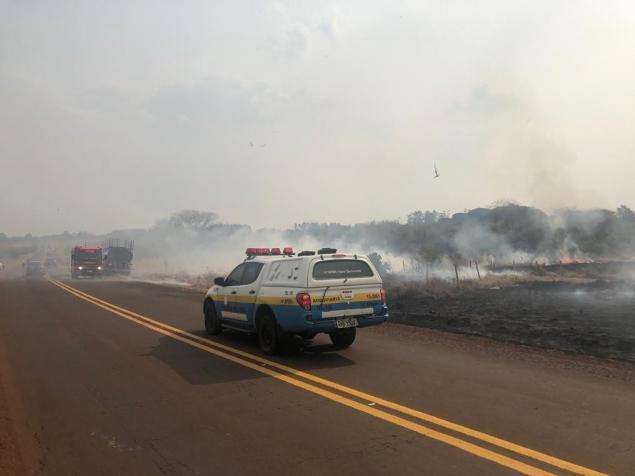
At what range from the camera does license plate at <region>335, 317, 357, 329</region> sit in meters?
7.78

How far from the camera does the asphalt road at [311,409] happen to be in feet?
12.9

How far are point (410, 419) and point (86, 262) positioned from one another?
146 feet

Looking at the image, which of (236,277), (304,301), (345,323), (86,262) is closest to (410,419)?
(345,323)

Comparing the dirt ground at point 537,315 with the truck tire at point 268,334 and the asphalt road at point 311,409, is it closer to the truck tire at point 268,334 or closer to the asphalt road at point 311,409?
the asphalt road at point 311,409

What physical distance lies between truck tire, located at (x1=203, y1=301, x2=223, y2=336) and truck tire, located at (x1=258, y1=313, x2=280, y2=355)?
2.15 meters

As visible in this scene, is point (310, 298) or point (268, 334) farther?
point (268, 334)

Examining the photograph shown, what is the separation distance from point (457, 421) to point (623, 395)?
265 cm

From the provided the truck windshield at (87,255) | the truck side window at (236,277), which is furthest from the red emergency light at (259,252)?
the truck windshield at (87,255)

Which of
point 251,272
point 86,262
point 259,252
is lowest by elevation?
point 86,262

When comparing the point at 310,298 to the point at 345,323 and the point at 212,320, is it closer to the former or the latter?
the point at 345,323

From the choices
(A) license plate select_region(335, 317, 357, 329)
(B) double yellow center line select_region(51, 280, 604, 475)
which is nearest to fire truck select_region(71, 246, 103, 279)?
(B) double yellow center line select_region(51, 280, 604, 475)

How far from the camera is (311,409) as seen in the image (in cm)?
527

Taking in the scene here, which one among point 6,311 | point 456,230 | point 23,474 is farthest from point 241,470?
point 456,230

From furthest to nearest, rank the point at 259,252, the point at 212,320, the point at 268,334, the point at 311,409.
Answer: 1. the point at 212,320
2. the point at 259,252
3. the point at 268,334
4. the point at 311,409
